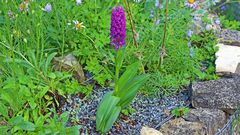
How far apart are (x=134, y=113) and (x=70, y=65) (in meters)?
0.55

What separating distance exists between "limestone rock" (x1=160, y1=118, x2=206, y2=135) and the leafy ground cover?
0.30 m

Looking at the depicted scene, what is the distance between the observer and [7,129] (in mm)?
3096

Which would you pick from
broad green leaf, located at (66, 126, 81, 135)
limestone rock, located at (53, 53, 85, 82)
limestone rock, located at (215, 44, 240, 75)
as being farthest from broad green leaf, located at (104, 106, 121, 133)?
limestone rock, located at (215, 44, 240, 75)

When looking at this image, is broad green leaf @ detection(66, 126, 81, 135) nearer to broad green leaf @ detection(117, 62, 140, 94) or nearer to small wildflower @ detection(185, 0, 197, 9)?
broad green leaf @ detection(117, 62, 140, 94)

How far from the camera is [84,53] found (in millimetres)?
3803

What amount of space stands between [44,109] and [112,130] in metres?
0.44

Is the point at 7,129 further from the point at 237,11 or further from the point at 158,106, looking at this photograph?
the point at 237,11

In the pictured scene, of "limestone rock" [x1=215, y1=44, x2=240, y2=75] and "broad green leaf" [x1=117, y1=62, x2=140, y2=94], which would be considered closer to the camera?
"broad green leaf" [x1=117, y1=62, x2=140, y2=94]

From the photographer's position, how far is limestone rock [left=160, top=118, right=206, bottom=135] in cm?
339

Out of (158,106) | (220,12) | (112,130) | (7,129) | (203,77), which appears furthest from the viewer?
(220,12)

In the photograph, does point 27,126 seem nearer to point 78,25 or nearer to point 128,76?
point 128,76

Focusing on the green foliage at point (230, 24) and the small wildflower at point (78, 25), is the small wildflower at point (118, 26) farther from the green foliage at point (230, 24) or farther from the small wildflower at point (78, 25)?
the green foliage at point (230, 24)

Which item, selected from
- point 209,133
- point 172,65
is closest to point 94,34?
point 172,65

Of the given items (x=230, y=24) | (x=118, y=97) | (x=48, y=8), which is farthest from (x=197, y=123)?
(x=230, y=24)
